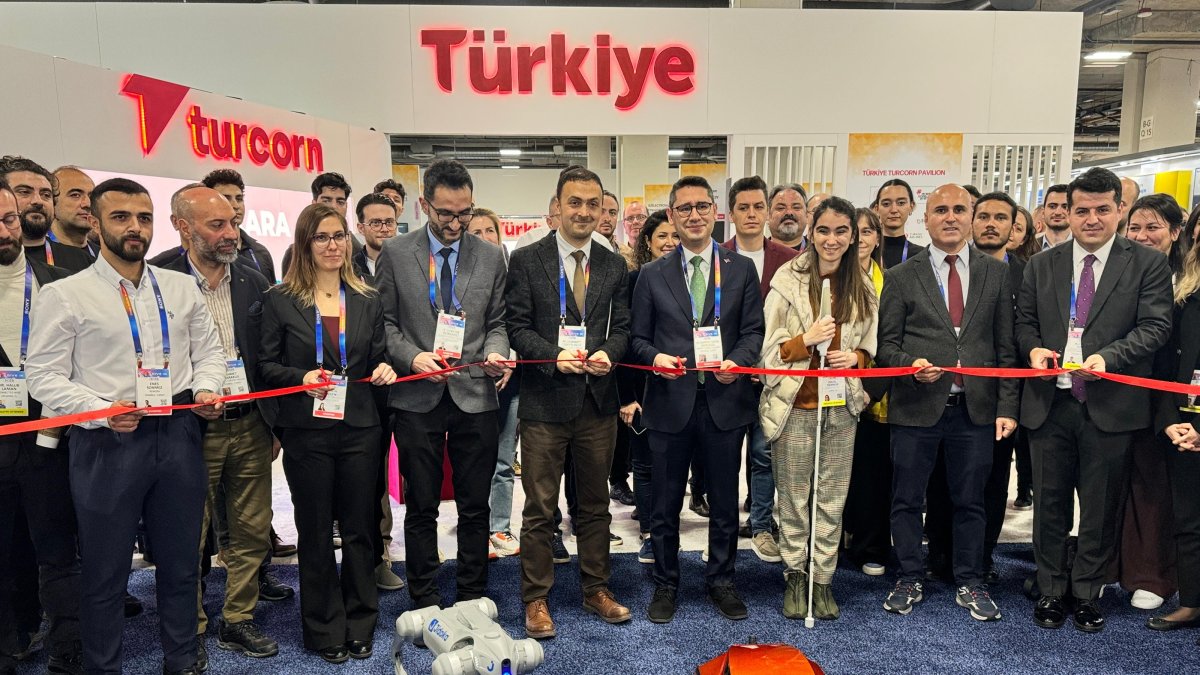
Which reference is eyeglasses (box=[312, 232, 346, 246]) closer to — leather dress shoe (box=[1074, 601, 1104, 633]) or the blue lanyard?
the blue lanyard

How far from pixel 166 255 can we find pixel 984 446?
378cm

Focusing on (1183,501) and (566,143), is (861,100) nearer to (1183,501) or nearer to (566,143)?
(1183,501)

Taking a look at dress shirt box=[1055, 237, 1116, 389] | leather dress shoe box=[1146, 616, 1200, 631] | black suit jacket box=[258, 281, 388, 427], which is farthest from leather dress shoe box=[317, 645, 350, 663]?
leather dress shoe box=[1146, 616, 1200, 631]

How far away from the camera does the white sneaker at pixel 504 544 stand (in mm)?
4137

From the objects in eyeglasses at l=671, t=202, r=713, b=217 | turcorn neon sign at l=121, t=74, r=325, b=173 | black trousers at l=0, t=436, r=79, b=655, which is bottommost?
black trousers at l=0, t=436, r=79, b=655

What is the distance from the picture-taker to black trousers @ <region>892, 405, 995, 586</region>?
330 centimetres

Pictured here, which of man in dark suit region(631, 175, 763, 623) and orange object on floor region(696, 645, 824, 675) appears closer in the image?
orange object on floor region(696, 645, 824, 675)

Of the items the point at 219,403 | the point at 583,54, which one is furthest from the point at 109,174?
the point at 583,54

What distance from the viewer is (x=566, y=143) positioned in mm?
18484

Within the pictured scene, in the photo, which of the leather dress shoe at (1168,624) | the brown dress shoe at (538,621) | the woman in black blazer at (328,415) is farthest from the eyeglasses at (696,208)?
the leather dress shoe at (1168,624)

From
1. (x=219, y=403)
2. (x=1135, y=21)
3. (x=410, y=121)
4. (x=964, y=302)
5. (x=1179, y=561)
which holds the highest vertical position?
(x=1135, y=21)

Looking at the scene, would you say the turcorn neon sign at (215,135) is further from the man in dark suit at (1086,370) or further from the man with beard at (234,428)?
the man in dark suit at (1086,370)

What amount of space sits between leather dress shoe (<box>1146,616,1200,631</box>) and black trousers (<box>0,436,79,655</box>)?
4569 millimetres

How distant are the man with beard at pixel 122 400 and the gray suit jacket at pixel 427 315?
2.35ft
